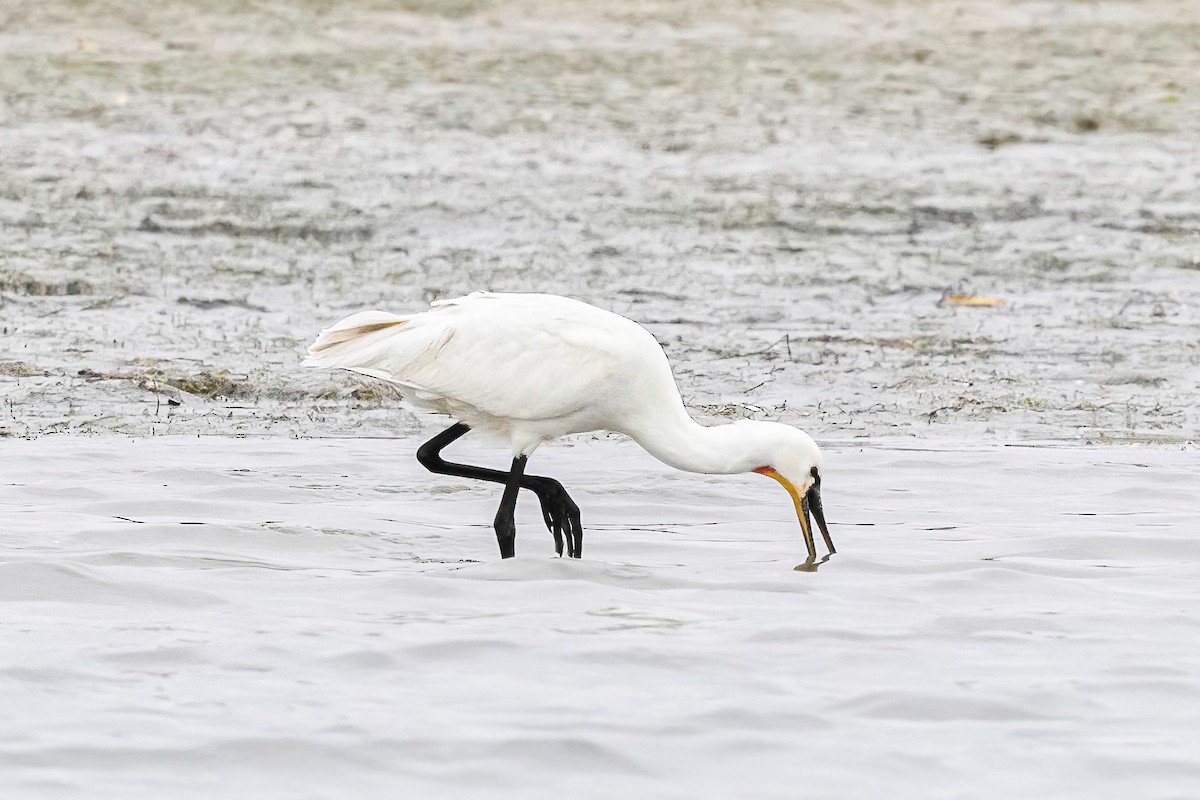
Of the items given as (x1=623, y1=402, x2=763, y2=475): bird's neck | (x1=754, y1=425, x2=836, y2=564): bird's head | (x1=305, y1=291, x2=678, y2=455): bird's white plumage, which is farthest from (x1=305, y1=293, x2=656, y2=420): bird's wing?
(x1=754, y1=425, x2=836, y2=564): bird's head

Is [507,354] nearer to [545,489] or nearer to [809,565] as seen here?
[545,489]

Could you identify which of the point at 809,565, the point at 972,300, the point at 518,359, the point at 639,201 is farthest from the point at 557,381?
the point at 639,201

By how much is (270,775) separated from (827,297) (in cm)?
716

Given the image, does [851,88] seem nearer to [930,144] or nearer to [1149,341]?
[930,144]

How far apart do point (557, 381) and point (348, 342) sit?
2.52 ft

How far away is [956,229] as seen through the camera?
45.0 feet

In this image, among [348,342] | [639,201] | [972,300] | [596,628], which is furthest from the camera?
[639,201]

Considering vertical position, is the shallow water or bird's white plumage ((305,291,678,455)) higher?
bird's white plumage ((305,291,678,455))

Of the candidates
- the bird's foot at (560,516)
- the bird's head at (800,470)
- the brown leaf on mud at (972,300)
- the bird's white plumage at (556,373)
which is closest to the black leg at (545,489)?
the bird's foot at (560,516)

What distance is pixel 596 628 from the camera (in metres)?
6.29

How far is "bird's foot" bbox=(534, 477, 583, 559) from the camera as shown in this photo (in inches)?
287

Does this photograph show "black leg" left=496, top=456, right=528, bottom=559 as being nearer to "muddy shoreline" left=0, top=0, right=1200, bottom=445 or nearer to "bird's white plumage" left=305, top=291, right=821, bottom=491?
"bird's white plumage" left=305, top=291, right=821, bottom=491

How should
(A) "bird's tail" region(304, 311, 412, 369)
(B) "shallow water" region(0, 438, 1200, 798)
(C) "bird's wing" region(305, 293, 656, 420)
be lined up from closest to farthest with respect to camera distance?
1. (B) "shallow water" region(0, 438, 1200, 798)
2. (C) "bird's wing" region(305, 293, 656, 420)
3. (A) "bird's tail" region(304, 311, 412, 369)

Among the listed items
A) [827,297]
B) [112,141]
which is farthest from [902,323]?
[112,141]
